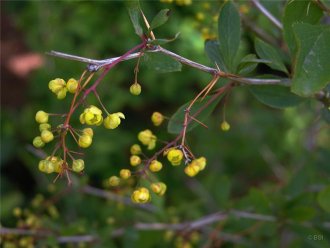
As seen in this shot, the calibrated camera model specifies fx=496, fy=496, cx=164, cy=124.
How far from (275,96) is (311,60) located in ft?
1.07

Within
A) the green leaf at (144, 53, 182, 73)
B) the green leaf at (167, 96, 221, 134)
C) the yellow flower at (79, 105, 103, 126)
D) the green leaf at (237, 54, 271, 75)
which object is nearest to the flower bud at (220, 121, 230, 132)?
the green leaf at (167, 96, 221, 134)

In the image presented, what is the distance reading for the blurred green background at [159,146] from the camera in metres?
1.67

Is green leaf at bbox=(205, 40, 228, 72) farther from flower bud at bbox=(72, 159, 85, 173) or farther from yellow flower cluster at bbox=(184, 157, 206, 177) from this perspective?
flower bud at bbox=(72, 159, 85, 173)

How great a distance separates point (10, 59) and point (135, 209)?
9.91 ft

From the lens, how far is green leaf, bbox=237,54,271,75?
3.26ft

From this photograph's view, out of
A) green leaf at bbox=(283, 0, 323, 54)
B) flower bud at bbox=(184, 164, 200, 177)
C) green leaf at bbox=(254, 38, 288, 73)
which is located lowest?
flower bud at bbox=(184, 164, 200, 177)

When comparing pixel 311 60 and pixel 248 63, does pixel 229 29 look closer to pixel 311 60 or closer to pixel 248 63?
pixel 248 63

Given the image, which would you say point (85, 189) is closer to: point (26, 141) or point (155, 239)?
point (155, 239)

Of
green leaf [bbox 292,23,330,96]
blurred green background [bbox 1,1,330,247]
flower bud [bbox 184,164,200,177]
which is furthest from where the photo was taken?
blurred green background [bbox 1,1,330,247]

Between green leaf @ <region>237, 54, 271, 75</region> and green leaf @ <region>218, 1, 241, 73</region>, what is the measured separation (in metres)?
0.08

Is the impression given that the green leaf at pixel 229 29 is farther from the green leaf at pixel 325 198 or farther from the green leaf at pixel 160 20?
the green leaf at pixel 325 198

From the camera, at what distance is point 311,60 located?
0.88 m

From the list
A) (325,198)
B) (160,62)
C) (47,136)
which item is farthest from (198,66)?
(325,198)

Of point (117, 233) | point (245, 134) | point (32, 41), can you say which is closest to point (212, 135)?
point (245, 134)
